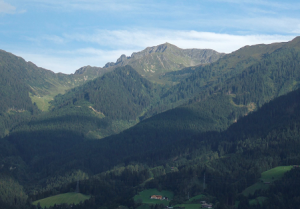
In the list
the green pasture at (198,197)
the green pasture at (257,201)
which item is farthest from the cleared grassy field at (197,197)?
the green pasture at (257,201)

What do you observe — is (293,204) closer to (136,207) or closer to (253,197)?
(253,197)

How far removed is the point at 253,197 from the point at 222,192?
1749 centimetres

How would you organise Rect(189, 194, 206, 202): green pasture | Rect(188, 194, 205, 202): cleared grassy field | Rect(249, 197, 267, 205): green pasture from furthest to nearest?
Rect(188, 194, 205, 202): cleared grassy field < Rect(189, 194, 206, 202): green pasture < Rect(249, 197, 267, 205): green pasture

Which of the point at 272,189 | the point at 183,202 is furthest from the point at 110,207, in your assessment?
the point at 272,189

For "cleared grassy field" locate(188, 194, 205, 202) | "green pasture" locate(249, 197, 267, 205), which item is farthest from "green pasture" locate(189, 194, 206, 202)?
"green pasture" locate(249, 197, 267, 205)

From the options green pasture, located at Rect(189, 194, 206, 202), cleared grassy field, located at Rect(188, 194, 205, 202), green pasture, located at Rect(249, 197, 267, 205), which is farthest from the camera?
cleared grassy field, located at Rect(188, 194, 205, 202)

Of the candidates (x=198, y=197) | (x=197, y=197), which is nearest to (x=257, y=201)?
(x=198, y=197)

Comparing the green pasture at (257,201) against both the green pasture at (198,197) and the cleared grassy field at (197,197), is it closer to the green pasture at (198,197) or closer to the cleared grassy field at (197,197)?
the green pasture at (198,197)

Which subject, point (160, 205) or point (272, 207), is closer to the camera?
point (272, 207)

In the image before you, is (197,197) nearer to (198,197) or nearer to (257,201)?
(198,197)

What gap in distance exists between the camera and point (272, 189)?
187 metres

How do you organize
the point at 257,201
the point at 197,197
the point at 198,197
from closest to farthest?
the point at 257,201 → the point at 198,197 → the point at 197,197

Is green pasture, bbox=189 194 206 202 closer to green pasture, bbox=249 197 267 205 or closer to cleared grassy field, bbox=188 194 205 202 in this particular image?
cleared grassy field, bbox=188 194 205 202

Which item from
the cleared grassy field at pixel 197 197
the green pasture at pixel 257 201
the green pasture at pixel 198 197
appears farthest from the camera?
the cleared grassy field at pixel 197 197
